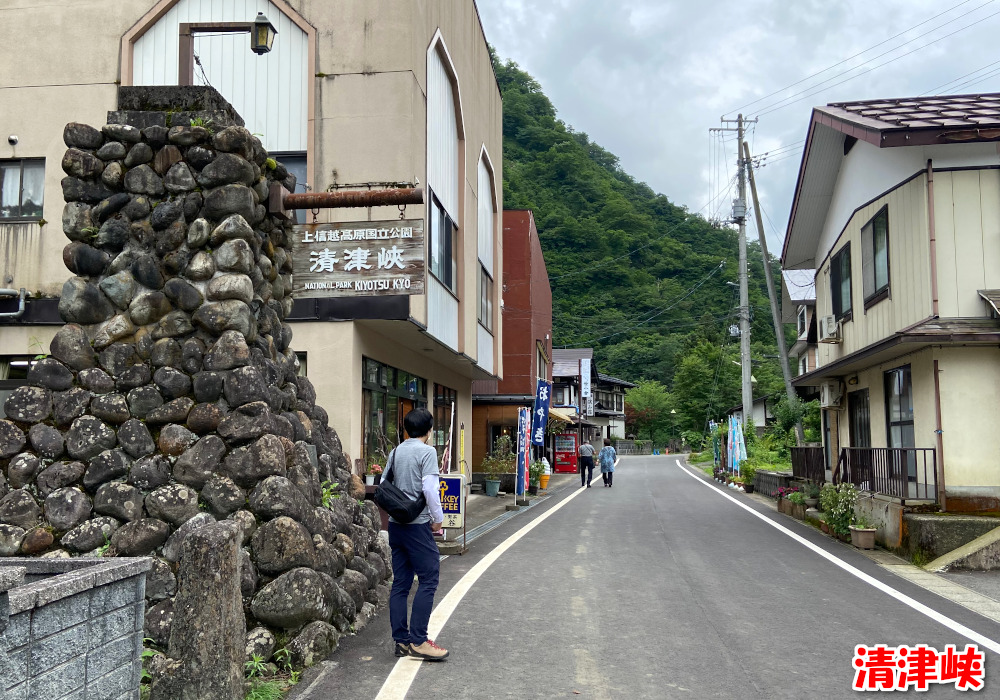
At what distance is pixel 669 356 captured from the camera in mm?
93438

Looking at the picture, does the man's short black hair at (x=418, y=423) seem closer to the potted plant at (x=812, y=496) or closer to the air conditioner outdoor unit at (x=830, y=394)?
the potted plant at (x=812, y=496)

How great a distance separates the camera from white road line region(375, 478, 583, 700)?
207 inches

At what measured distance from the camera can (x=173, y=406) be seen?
256 inches

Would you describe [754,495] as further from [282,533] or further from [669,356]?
[669,356]

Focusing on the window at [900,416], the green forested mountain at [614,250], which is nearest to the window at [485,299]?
the window at [900,416]

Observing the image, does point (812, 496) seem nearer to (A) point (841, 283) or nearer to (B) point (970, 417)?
(A) point (841, 283)

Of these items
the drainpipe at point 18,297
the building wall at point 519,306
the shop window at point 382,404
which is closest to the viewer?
the drainpipe at point 18,297

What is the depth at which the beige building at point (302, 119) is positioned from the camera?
13.5 m

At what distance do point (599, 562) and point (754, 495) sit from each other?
16.1 m

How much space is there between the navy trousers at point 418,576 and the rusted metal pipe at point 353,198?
3.98 metres

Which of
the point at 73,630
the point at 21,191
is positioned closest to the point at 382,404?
the point at 21,191

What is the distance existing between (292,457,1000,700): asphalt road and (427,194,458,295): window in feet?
19.5

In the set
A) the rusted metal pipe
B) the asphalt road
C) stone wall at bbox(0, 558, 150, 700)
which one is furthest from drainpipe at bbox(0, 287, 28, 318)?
stone wall at bbox(0, 558, 150, 700)

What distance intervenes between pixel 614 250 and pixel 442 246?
4912cm
